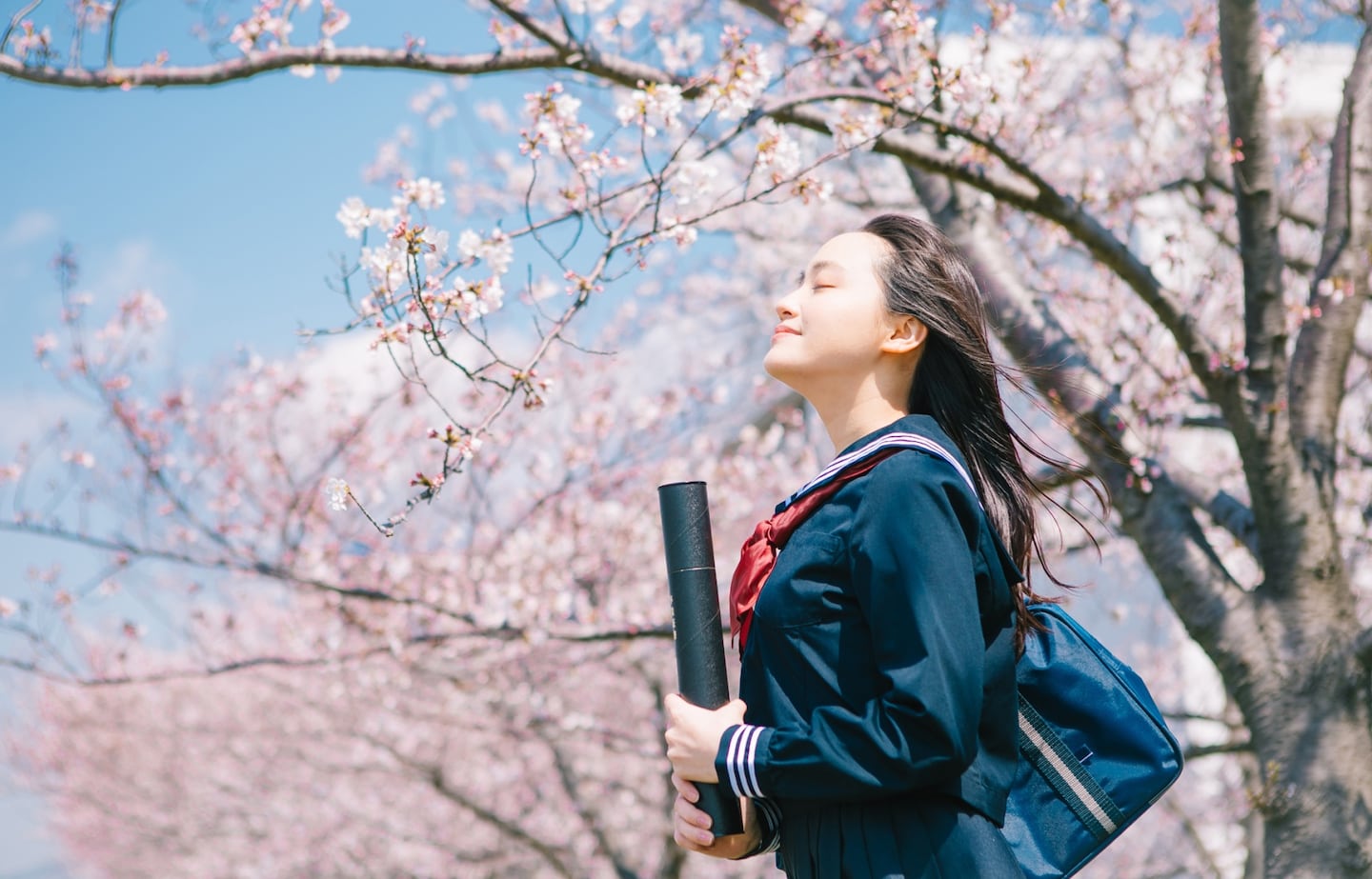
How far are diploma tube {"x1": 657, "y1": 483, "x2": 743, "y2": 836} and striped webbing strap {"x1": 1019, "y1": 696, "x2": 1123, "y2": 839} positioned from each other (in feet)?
1.38

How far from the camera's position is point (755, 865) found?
305 inches

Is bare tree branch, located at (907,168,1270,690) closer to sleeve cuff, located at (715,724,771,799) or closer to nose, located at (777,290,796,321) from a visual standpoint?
nose, located at (777,290,796,321)

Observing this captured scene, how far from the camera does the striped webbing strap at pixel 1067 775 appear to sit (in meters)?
1.54

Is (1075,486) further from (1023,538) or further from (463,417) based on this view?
(463,417)

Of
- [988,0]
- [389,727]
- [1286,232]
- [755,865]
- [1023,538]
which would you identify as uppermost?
[1286,232]

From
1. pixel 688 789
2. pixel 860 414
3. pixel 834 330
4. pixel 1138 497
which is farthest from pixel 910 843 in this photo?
pixel 1138 497

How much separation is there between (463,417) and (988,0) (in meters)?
4.55

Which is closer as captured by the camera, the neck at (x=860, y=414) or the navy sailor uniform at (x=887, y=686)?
the navy sailor uniform at (x=887, y=686)

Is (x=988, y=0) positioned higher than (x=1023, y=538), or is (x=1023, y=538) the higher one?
(x=988, y=0)

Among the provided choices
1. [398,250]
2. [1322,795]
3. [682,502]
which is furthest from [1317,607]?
[398,250]

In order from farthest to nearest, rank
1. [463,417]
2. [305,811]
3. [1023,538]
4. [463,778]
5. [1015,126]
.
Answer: [305,811]
[463,778]
[463,417]
[1015,126]
[1023,538]

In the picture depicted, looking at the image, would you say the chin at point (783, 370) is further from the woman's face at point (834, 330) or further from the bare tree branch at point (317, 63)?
the bare tree branch at point (317, 63)

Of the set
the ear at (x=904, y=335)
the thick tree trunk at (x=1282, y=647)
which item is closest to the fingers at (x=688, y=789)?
the ear at (x=904, y=335)

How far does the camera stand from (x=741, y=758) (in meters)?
1.46
